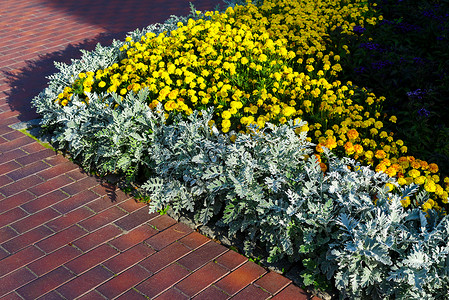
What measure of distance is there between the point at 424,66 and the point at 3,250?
391 cm

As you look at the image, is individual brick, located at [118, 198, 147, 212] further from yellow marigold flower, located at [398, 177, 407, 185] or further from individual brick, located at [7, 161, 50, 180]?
yellow marigold flower, located at [398, 177, 407, 185]

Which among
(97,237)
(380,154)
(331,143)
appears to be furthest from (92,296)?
(380,154)

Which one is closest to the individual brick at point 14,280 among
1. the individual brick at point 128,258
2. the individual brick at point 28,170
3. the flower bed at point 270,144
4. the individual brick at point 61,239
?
the individual brick at point 61,239

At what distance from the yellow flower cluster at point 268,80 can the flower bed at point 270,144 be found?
0.02 meters

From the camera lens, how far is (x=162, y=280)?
3.10 m

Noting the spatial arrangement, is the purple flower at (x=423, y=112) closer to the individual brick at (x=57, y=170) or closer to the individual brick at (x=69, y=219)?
the individual brick at (x=69, y=219)

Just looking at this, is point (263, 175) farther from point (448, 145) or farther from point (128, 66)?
point (128, 66)

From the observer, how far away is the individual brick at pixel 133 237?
3.41m

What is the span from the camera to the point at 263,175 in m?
3.44

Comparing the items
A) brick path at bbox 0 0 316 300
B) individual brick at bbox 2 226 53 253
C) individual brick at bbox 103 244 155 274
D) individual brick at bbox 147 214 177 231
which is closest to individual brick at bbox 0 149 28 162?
brick path at bbox 0 0 316 300

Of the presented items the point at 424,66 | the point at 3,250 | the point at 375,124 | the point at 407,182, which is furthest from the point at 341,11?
the point at 3,250

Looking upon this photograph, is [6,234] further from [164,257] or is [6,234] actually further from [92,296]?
[164,257]

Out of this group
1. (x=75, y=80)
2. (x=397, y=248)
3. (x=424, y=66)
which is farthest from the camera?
(x=75, y=80)

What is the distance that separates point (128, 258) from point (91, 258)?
0.26 meters
